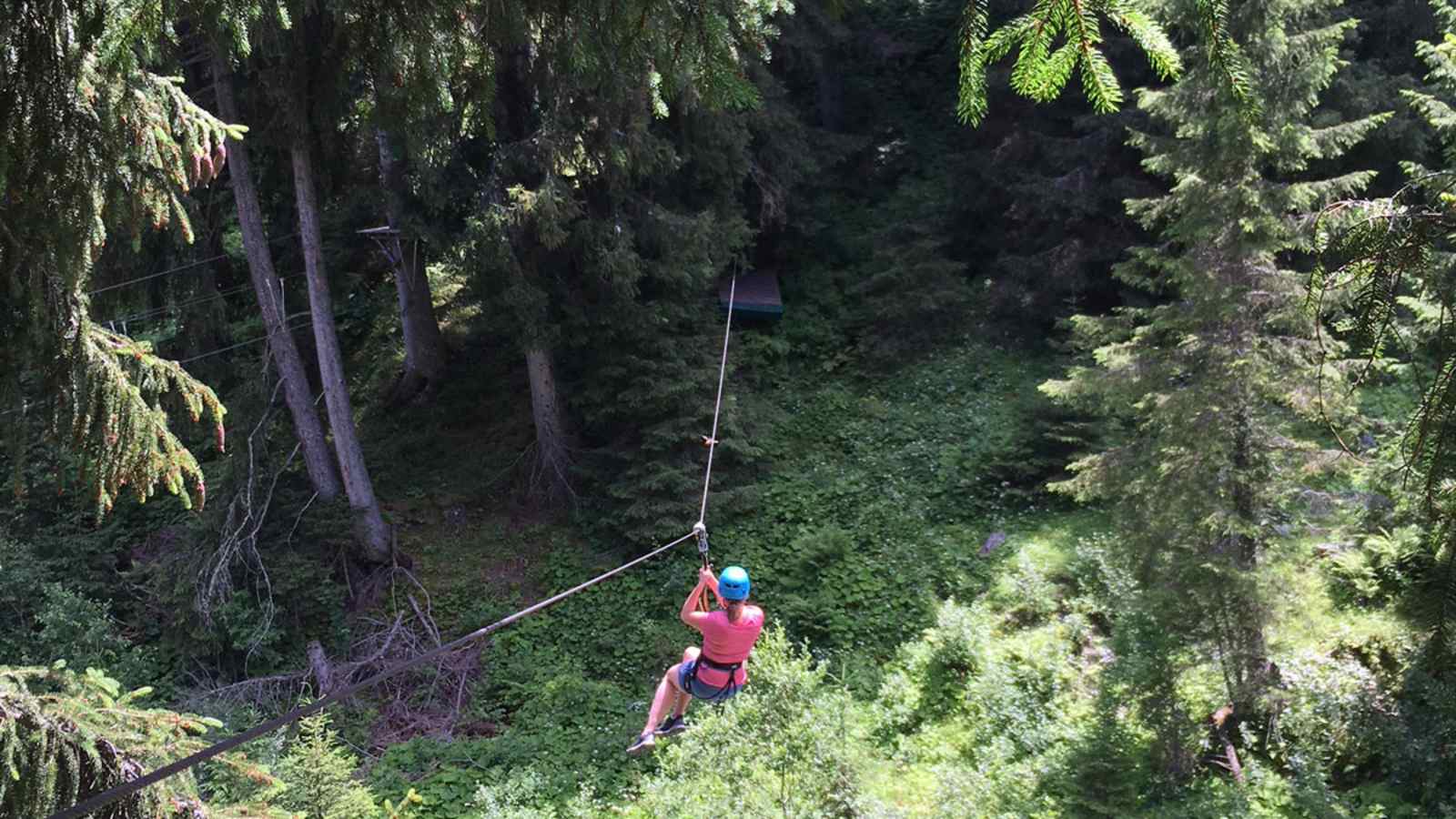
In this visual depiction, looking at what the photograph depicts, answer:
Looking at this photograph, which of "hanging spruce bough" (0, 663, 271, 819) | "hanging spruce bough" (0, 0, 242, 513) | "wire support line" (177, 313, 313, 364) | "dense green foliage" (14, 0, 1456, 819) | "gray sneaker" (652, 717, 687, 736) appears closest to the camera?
"hanging spruce bough" (0, 0, 242, 513)

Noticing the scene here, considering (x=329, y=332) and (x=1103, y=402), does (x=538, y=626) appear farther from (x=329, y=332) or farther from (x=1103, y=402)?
(x=1103, y=402)

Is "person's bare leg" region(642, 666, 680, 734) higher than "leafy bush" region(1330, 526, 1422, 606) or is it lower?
higher

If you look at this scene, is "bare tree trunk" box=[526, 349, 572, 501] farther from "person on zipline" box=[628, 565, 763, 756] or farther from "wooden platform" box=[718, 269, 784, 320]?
"person on zipline" box=[628, 565, 763, 756]

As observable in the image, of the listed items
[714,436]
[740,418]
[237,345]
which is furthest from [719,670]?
[237,345]

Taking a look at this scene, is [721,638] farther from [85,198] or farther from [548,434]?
[548,434]

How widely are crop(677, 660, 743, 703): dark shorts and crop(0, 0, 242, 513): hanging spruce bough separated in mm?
2953

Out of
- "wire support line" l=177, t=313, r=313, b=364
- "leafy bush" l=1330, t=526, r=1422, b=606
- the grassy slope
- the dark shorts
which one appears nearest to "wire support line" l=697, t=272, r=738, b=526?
the grassy slope

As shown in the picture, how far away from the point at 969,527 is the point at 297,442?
7.83m

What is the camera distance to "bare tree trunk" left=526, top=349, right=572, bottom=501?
12477 millimetres

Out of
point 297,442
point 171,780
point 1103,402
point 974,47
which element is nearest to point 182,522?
point 297,442

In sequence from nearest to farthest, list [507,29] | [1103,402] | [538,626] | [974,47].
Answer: [974,47] → [507,29] → [1103,402] → [538,626]

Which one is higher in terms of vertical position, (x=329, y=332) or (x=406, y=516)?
(x=329, y=332)

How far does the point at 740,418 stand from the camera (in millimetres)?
12781

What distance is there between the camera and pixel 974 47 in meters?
2.32
